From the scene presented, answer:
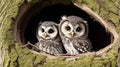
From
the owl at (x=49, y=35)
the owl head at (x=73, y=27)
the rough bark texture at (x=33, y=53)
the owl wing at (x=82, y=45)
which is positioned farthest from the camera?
the owl at (x=49, y=35)

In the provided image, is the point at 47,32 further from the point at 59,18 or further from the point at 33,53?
the point at 33,53

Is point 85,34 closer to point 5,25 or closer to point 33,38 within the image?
point 33,38

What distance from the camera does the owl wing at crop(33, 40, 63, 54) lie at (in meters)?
4.51

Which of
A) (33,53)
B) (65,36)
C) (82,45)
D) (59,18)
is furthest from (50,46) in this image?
(33,53)

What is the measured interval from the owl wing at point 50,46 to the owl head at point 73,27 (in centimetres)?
15

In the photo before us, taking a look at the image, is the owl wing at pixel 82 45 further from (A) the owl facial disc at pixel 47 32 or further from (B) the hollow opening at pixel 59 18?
(A) the owl facial disc at pixel 47 32

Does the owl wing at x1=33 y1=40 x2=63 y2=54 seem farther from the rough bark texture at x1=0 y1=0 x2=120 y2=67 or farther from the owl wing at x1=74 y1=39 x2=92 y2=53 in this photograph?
the rough bark texture at x1=0 y1=0 x2=120 y2=67

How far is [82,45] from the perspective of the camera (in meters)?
4.50

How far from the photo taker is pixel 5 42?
3.84 meters

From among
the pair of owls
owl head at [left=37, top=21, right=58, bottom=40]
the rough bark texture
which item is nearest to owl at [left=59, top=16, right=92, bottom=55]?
the pair of owls

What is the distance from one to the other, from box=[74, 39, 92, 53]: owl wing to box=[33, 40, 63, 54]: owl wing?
0.20 m

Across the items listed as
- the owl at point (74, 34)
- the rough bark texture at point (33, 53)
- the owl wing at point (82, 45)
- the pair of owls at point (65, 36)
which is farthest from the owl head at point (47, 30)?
the rough bark texture at point (33, 53)

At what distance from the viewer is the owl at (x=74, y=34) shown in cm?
450

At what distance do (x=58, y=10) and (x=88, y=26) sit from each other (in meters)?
0.38
